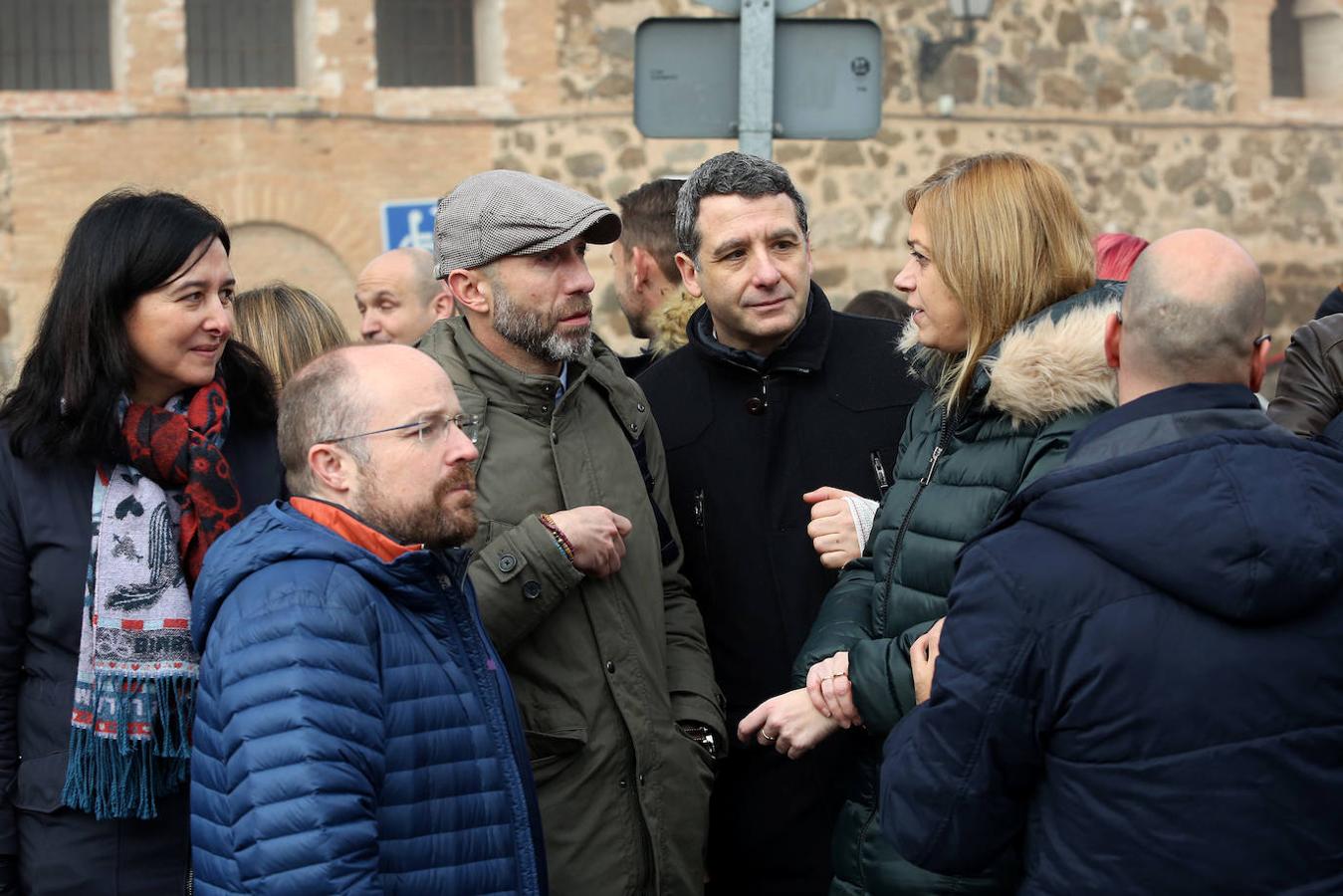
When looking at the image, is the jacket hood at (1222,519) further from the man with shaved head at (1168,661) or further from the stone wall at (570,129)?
the stone wall at (570,129)

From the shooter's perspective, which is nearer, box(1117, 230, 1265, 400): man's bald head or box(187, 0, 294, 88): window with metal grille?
box(1117, 230, 1265, 400): man's bald head

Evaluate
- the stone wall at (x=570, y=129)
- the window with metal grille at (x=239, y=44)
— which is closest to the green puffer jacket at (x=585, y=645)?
the stone wall at (x=570, y=129)

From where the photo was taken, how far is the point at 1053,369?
2.81 metres

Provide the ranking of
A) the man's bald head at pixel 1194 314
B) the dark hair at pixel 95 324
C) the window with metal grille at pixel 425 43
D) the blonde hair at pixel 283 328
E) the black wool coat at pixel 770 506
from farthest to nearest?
the window with metal grille at pixel 425 43, the blonde hair at pixel 283 328, the black wool coat at pixel 770 506, the dark hair at pixel 95 324, the man's bald head at pixel 1194 314

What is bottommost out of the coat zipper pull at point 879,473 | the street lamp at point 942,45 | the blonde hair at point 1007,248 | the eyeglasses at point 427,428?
the coat zipper pull at point 879,473

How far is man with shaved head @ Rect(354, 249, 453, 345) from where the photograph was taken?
6.19 meters

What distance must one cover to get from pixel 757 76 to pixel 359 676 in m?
3.25

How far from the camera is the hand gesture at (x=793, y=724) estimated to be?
3100 mm

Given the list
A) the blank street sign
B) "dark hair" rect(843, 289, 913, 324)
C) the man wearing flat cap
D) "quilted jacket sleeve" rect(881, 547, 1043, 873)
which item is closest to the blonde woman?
"quilted jacket sleeve" rect(881, 547, 1043, 873)

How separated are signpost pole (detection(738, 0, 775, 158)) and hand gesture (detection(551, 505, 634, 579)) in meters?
2.19

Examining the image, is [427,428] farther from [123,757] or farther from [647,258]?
[647,258]

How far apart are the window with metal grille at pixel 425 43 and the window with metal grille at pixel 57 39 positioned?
2.72 metres

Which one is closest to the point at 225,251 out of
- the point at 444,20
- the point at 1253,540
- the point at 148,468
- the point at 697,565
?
the point at 148,468

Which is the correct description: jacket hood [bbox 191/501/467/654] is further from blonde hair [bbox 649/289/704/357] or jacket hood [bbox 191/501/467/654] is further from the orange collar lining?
blonde hair [bbox 649/289/704/357]
